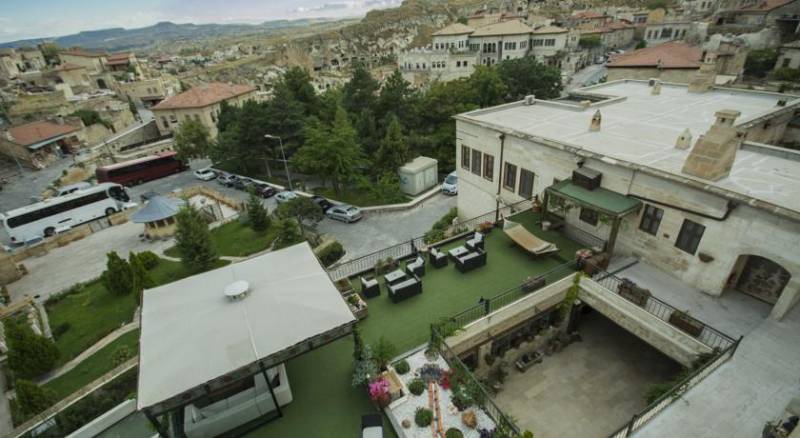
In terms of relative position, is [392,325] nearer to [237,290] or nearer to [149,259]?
[237,290]

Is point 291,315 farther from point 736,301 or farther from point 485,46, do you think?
Answer: point 485,46

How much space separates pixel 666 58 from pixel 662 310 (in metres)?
41.6

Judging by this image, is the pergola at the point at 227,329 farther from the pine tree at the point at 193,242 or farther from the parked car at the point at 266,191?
the parked car at the point at 266,191

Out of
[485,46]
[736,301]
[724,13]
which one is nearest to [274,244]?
[736,301]

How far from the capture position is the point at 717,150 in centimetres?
1070

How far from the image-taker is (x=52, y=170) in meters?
46.2

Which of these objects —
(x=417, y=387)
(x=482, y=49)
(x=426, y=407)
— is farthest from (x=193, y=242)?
(x=482, y=49)

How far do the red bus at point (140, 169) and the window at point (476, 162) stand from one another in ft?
134

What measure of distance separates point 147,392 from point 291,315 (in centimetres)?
309

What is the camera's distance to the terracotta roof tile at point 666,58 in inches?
1508

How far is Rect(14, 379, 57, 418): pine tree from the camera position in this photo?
1218 cm

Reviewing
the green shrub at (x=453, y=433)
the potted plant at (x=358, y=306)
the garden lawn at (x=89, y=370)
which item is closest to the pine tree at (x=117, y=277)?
the garden lawn at (x=89, y=370)

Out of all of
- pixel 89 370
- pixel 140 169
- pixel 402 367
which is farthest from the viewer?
pixel 140 169

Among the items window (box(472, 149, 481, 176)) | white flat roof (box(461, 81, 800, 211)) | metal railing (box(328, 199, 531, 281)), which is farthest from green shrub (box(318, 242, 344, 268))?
white flat roof (box(461, 81, 800, 211))
